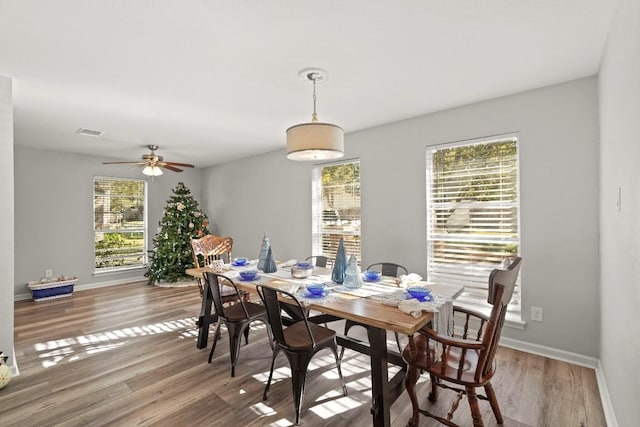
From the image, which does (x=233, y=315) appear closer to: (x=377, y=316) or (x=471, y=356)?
(x=377, y=316)

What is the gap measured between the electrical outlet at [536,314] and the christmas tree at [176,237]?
5.44 meters

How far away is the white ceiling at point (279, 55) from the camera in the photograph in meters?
1.82

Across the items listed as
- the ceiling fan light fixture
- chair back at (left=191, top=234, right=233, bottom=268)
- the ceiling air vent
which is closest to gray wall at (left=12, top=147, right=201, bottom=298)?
the ceiling air vent

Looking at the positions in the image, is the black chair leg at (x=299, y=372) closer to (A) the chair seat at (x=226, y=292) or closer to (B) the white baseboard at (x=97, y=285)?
(A) the chair seat at (x=226, y=292)

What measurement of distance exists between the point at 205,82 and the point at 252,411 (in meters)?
2.68

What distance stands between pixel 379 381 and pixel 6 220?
3.24 metres

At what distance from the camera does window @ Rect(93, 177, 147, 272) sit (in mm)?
6043

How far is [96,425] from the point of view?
6.64ft

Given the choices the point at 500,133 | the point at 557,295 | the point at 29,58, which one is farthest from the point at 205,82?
the point at 557,295

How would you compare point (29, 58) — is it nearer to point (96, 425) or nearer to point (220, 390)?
point (96, 425)

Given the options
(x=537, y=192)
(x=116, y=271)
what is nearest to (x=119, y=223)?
(x=116, y=271)

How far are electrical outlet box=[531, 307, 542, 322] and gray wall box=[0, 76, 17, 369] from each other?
4.68m

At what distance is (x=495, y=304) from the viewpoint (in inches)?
64.1

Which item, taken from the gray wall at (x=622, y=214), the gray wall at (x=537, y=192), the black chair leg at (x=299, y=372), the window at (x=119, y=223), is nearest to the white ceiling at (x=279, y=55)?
the gray wall at (x=537, y=192)
